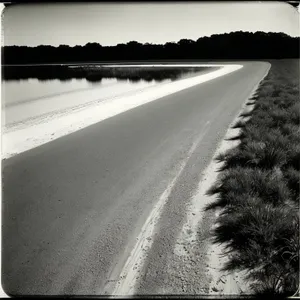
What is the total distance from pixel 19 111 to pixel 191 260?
44.0 ft

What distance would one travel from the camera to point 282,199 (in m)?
4.44

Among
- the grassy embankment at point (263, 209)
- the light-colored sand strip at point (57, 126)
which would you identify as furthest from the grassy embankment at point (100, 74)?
the grassy embankment at point (263, 209)

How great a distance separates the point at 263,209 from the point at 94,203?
10.1 ft

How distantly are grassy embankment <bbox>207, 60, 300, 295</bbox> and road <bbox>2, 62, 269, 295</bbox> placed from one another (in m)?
0.81

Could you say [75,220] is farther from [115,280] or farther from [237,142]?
[237,142]

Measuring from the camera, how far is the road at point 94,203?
131 inches

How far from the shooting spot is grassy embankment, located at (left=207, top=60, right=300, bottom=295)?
3092 mm

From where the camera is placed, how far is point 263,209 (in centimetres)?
390

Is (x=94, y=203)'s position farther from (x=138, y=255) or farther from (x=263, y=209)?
(x=263, y=209)

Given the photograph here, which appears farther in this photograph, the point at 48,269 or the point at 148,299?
the point at 48,269

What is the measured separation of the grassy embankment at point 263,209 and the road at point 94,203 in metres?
0.81

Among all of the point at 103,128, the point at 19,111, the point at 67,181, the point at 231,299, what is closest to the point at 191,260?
the point at 231,299

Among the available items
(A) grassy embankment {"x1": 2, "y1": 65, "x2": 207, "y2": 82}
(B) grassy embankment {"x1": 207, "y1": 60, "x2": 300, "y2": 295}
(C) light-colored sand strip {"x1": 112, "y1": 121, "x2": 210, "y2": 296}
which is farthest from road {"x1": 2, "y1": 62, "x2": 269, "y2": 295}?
(A) grassy embankment {"x1": 2, "y1": 65, "x2": 207, "y2": 82}

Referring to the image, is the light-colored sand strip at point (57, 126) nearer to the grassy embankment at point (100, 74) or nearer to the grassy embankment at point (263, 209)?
the grassy embankment at point (263, 209)
